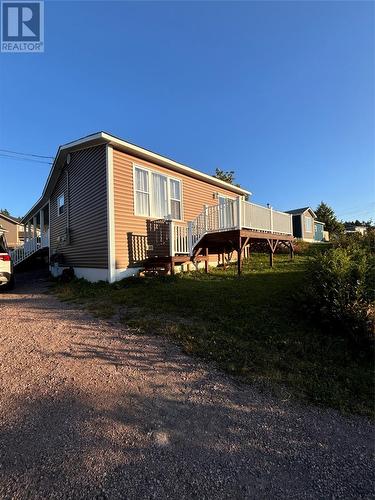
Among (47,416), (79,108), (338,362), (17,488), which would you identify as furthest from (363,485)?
(79,108)

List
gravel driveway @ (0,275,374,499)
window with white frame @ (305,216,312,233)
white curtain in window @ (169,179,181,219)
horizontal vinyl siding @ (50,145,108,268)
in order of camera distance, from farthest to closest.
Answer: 1. window with white frame @ (305,216,312,233)
2. white curtain in window @ (169,179,181,219)
3. horizontal vinyl siding @ (50,145,108,268)
4. gravel driveway @ (0,275,374,499)

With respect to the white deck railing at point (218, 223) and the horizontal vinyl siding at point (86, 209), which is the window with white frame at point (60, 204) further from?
the white deck railing at point (218, 223)

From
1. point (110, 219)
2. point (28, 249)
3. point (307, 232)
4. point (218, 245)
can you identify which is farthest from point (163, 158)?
point (307, 232)

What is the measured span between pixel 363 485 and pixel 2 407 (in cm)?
297

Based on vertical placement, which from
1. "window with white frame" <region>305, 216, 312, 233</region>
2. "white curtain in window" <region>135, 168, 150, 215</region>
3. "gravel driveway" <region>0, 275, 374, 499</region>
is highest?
"window with white frame" <region>305, 216, 312, 233</region>

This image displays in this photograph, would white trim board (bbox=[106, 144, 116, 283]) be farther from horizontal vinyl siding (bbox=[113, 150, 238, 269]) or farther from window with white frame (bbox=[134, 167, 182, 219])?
window with white frame (bbox=[134, 167, 182, 219])

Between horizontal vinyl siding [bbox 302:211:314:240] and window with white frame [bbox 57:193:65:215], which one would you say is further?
horizontal vinyl siding [bbox 302:211:314:240]

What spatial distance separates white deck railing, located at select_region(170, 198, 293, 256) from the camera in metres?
9.36

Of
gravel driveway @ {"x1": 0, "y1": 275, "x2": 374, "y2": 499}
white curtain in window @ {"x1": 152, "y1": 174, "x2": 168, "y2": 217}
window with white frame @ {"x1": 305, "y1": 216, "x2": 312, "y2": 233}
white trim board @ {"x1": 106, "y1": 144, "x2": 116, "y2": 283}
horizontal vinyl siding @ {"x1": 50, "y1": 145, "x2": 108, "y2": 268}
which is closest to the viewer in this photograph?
gravel driveway @ {"x1": 0, "y1": 275, "x2": 374, "y2": 499}

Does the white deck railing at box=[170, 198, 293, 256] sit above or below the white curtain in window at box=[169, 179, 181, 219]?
below

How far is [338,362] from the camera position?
3643mm

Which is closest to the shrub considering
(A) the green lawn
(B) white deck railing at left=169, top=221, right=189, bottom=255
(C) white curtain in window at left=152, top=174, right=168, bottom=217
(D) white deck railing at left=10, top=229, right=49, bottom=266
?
(A) the green lawn

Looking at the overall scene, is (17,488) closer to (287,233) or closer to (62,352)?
(62,352)

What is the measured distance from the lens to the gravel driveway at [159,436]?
1817 millimetres
